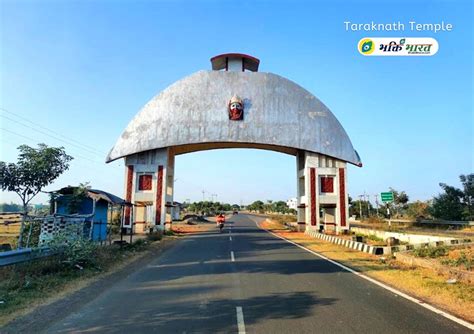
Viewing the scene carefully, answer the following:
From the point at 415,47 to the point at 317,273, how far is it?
13.7 m

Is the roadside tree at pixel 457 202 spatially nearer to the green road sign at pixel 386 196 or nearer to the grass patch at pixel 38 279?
the green road sign at pixel 386 196

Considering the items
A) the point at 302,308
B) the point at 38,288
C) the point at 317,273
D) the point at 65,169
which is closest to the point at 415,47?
the point at 317,273

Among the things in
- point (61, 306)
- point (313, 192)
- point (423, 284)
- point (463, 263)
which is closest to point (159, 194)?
point (313, 192)

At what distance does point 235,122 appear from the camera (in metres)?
35.0

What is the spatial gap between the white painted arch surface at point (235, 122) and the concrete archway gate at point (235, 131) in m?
0.09

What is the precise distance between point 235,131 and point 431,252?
22773 millimetres

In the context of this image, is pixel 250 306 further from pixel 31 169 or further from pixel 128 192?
pixel 128 192

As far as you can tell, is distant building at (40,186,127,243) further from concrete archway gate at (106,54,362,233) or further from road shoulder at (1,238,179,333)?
concrete archway gate at (106,54,362,233)

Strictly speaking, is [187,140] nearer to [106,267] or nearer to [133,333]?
[106,267]

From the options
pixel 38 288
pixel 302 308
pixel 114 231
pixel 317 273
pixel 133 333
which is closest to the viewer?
pixel 133 333

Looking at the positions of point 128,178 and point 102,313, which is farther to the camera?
point 128,178

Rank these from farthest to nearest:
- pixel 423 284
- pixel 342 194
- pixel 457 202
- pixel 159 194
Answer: pixel 457 202, pixel 342 194, pixel 159 194, pixel 423 284

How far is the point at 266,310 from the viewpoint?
22.4 ft

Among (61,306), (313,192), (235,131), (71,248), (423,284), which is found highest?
(235,131)
